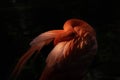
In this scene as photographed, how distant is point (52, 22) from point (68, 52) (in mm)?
579

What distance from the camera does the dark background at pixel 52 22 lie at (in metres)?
1.62

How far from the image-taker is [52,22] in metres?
1.70

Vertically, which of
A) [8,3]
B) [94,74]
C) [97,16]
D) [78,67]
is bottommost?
[94,74]

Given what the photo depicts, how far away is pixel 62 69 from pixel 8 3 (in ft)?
2.45

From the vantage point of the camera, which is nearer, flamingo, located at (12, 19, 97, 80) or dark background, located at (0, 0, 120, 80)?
flamingo, located at (12, 19, 97, 80)

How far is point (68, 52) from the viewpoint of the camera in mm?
1144

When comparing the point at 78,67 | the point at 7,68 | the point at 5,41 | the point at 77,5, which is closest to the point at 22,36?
the point at 5,41

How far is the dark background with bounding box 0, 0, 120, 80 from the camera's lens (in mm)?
1624

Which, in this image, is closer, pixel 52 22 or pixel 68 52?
pixel 68 52

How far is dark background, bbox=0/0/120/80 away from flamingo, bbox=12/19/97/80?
0.42m

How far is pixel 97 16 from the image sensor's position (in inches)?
68.1

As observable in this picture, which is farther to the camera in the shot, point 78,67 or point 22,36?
point 22,36

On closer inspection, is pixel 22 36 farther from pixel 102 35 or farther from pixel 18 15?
pixel 102 35

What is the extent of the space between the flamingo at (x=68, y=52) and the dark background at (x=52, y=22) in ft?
1.39
